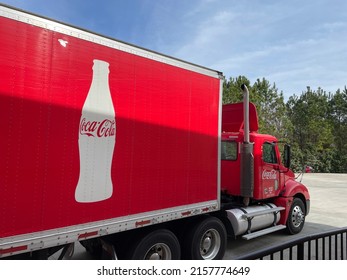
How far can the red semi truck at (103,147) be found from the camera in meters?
3.13

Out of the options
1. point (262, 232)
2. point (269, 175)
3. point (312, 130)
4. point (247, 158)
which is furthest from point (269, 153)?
point (312, 130)

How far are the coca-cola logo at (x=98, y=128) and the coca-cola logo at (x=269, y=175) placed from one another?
4.40 metres

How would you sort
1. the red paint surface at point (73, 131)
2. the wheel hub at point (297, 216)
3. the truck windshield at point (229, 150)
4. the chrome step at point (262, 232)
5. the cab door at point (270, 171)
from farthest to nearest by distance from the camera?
the wheel hub at point (297, 216), the cab door at point (270, 171), the truck windshield at point (229, 150), the chrome step at point (262, 232), the red paint surface at point (73, 131)

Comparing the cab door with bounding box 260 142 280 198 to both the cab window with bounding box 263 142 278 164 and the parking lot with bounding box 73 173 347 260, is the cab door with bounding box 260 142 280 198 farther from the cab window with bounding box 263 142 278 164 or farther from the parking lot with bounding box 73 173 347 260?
the parking lot with bounding box 73 173 347 260

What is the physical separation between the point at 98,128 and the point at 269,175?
495cm

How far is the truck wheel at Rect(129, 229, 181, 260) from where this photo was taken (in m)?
4.23

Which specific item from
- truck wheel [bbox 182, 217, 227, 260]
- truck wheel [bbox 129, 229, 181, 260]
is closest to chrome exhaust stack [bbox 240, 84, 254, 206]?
truck wheel [bbox 182, 217, 227, 260]

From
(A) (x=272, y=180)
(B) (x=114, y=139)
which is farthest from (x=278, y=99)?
→ (B) (x=114, y=139)

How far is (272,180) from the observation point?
7.40 m

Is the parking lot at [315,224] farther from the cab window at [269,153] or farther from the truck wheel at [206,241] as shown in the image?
the cab window at [269,153]

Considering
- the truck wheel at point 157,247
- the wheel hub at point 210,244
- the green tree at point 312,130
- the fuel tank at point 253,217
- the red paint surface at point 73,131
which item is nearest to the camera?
the red paint surface at point 73,131

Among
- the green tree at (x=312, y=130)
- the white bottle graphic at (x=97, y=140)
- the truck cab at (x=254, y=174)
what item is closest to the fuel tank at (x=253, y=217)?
the truck cab at (x=254, y=174)

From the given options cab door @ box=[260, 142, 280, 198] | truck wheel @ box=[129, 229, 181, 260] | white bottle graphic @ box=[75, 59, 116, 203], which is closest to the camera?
white bottle graphic @ box=[75, 59, 116, 203]

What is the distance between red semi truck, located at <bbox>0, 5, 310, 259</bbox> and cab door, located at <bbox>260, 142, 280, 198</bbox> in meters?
1.38
